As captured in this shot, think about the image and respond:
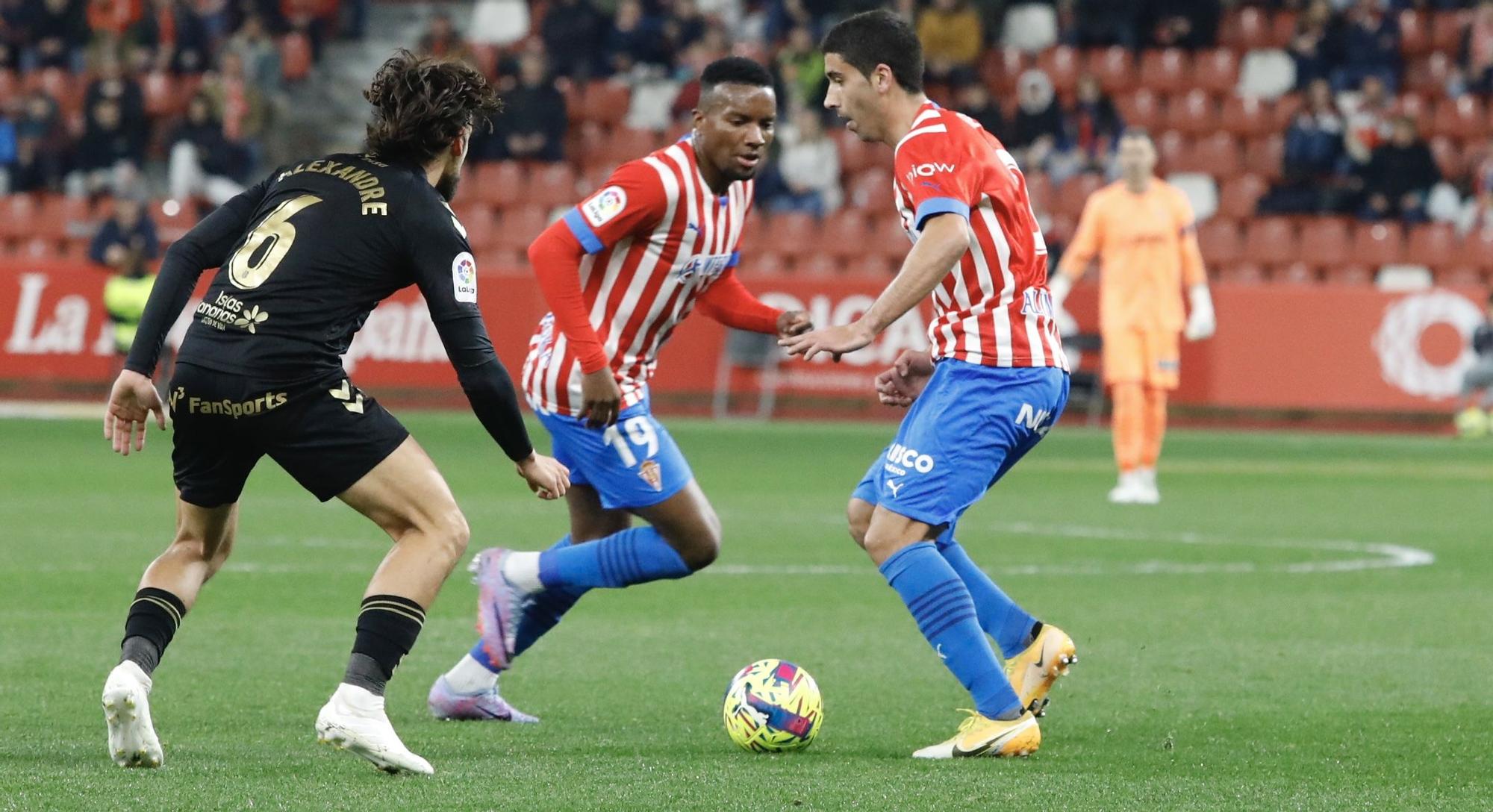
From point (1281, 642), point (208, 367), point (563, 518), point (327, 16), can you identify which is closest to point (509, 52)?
point (327, 16)

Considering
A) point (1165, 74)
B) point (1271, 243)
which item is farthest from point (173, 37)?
point (1271, 243)

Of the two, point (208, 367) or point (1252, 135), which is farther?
point (1252, 135)

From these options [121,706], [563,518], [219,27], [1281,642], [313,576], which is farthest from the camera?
[219,27]

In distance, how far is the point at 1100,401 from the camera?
22.1 meters

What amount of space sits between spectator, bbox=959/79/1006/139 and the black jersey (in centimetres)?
1758

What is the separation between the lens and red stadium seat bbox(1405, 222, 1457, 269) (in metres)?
22.4

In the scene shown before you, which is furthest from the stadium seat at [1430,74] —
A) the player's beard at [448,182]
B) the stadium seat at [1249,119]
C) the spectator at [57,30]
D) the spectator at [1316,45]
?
the player's beard at [448,182]

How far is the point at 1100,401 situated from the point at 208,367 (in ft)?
57.7

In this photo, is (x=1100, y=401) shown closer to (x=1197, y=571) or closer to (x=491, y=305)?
(x=491, y=305)

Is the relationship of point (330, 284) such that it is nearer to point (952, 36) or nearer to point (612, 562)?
point (612, 562)

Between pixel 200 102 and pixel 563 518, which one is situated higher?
pixel 200 102

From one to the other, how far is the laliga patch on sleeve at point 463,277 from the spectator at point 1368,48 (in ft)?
65.7

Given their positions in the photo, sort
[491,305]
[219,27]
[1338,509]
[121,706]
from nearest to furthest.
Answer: [121,706] → [1338,509] → [491,305] → [219,27]

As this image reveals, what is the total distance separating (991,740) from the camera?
550cm
